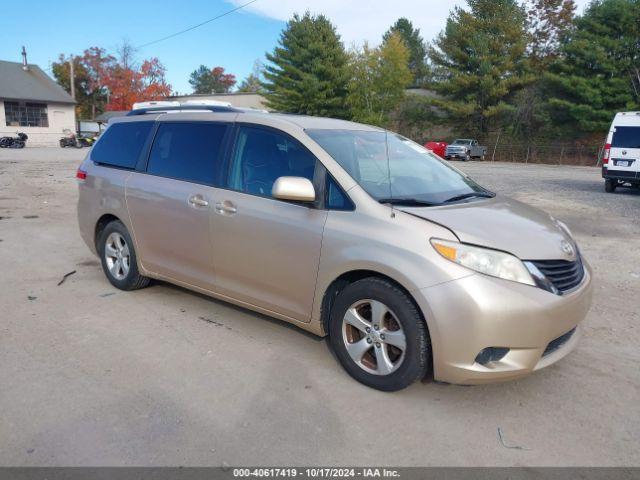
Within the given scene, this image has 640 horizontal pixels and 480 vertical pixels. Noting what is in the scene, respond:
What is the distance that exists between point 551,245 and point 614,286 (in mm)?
3037

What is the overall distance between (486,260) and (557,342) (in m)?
0.79

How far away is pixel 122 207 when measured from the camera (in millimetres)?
5059

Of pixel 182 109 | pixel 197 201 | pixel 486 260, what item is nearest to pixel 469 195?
pixel 486 260

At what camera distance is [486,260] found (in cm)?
309

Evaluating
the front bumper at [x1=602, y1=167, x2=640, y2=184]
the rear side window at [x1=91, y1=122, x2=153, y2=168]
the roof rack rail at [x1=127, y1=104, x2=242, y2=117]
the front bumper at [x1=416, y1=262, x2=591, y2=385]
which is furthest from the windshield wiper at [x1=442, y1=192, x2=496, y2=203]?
the front bumper at [x1=602, y1=167, x2=640, y2=184]

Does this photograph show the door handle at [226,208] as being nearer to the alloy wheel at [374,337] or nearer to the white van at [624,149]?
the alloy wheel at [374,337]

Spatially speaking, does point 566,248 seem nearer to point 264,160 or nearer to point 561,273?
point 561,273

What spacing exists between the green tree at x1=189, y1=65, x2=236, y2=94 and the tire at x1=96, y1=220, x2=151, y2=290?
113 meters

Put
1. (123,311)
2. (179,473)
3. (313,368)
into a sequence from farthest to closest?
(123,311), (313,368), (179,473)

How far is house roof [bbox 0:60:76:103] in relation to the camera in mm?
42094

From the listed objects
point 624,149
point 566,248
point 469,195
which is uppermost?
point 624,149

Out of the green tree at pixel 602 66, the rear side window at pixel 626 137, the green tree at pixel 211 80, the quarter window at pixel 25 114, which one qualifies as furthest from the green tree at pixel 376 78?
the green tree at pixel 211 80

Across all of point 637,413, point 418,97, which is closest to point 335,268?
point 637,413

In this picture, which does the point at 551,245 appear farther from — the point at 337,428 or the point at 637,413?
the point at 337,428
